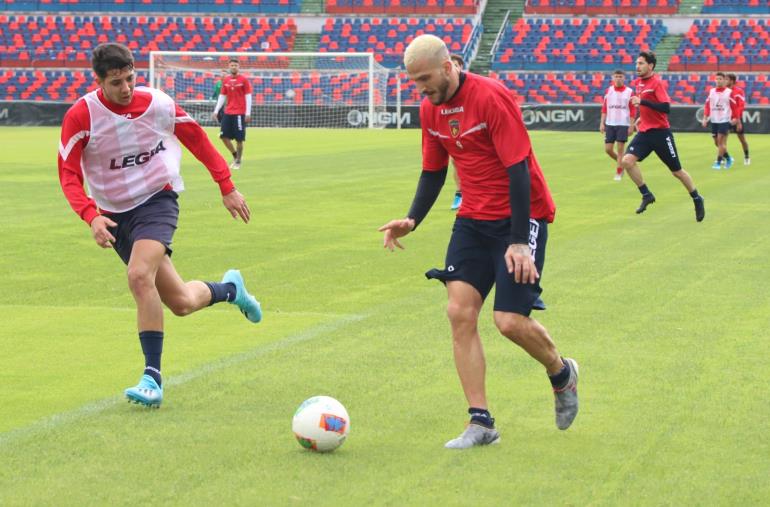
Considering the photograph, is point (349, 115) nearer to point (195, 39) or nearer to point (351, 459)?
point (195, 39)

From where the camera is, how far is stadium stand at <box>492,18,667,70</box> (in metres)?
52.0

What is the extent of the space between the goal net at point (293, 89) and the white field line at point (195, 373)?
1459 inches

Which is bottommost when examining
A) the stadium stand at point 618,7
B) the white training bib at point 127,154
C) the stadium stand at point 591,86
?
the stadium stand at point 591,86

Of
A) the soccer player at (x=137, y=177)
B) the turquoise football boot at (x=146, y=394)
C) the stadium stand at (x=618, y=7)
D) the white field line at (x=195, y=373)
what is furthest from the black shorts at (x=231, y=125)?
the stadium stand at (x=618, y=7)

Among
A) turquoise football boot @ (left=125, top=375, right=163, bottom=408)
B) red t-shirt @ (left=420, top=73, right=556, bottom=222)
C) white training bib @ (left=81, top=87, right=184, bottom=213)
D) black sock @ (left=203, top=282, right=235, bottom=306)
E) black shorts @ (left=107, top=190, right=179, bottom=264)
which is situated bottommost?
turquoise football boot @ (left=125, top=375, right=163, bottom=408)

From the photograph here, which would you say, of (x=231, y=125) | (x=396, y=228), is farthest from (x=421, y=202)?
(x=231, y=125)

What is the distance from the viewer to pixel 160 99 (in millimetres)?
7867

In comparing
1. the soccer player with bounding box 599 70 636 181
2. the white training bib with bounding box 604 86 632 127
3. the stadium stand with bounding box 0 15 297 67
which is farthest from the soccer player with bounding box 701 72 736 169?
the stadium stand with bounding box 0 15 297 67

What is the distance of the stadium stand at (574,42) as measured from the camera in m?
52.0

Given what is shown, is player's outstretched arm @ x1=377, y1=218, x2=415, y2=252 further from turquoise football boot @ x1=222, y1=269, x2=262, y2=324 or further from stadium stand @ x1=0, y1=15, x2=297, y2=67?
stadium stand @ x1=0, y1=15, x2=297, y2=67

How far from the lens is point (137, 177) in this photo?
786 cm

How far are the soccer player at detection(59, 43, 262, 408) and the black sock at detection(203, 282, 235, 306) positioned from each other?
0.30 m

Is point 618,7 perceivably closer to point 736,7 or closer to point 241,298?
point 736,7

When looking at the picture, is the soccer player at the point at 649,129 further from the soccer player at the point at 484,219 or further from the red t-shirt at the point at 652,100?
the soccer player at the point at 484,219
